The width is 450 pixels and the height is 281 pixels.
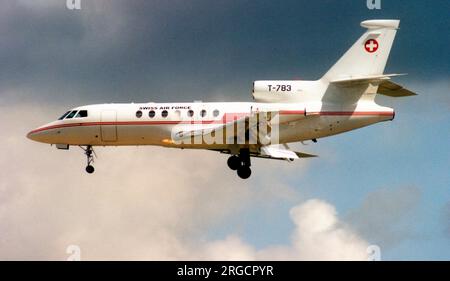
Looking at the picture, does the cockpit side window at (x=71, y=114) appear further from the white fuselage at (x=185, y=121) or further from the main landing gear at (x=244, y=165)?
the main landing gear at (x=244, y=165)

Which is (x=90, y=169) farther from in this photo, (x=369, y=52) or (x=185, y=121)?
(x=369, y=52)

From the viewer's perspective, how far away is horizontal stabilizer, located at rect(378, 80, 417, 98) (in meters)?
61.9

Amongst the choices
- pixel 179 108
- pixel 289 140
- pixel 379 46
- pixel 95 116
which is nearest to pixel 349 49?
pixel 379 46

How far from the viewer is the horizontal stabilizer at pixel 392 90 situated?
61.9 meters

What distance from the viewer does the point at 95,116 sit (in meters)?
64.9

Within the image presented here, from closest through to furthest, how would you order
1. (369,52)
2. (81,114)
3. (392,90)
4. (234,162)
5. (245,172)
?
(392,90) < (369,52) < (245,172) < (234,162) < (81,114)

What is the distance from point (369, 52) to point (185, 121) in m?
11.0

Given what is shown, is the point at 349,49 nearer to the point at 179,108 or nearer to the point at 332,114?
the point at 332,114

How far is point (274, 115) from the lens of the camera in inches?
2430

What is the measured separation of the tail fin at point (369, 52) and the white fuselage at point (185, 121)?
2.02m

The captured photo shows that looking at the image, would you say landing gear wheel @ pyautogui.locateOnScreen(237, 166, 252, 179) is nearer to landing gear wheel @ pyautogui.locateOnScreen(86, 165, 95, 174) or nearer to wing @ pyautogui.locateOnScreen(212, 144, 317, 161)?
wing @ pyautogui.locateOnScreen(212, 144, 317, 161)

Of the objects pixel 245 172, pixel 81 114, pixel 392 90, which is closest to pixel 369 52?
pixel 392 90

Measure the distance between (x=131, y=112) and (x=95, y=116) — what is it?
2.27 meters

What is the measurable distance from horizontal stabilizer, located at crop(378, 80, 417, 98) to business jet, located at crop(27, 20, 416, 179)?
0.05 m
